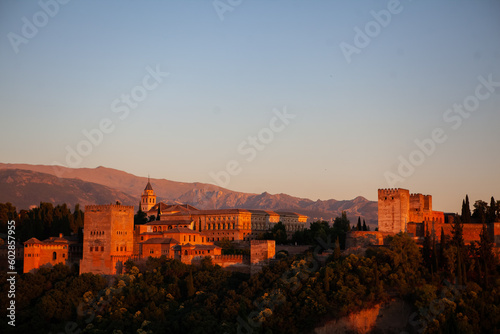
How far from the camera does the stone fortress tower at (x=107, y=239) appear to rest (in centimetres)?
5703

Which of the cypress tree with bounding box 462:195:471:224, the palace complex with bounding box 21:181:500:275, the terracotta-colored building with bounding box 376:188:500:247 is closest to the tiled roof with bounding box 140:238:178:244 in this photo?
the palace complex with bounding box 21:181:500:275

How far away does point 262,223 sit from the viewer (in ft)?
291

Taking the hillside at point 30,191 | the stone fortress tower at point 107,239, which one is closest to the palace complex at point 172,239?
the stone fortress tower at point 107,239

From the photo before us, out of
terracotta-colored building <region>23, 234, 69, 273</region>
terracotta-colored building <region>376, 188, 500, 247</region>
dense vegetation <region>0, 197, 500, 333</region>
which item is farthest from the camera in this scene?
terracotta-colored building <region>23, 234, 69, 273</region>

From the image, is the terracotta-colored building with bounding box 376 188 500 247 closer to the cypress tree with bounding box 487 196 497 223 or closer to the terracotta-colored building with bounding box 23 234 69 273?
the cypress tree with bounding box 487 196 497 223

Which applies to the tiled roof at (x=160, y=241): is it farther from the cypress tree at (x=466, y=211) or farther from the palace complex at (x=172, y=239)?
the cypress tree at (x=466, y=211)

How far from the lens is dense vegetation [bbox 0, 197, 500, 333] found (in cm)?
4384

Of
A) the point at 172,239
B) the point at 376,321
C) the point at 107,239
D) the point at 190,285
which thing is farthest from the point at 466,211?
the point at 107,239

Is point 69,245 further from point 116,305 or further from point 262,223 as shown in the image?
point 262,223

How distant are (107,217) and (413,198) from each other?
27.3 metres

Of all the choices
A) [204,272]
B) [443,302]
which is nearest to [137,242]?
[204,272]

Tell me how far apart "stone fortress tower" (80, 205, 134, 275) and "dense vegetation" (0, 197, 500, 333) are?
252 cm

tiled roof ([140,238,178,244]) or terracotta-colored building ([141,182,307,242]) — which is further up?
terracotta-colored building ([141,182,307,242])

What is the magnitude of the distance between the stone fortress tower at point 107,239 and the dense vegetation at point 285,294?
2521 mm
